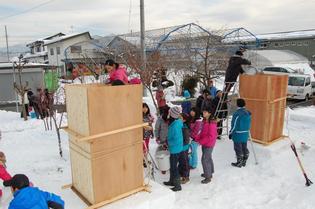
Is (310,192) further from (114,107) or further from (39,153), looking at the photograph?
(39,153)

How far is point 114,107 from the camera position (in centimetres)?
418

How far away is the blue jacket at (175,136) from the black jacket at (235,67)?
329 cm

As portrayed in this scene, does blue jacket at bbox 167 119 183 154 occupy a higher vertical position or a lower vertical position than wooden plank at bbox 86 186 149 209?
higher

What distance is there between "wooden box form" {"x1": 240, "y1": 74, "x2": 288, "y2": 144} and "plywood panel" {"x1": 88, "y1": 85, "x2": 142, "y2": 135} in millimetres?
4072

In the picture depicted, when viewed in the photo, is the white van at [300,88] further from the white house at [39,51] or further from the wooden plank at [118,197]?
the white house at [39,51]

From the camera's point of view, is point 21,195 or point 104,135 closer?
point 21,195

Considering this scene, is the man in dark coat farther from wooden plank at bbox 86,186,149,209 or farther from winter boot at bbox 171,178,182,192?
wooden plank at bbox 86,186,149,209

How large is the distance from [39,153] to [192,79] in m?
13.0

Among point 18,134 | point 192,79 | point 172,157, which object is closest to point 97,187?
point 172,157

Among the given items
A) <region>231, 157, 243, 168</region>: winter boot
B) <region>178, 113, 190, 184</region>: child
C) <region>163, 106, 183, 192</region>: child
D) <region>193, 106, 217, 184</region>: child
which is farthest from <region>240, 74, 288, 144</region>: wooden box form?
<region>163, 106, 183, 192</region>: child

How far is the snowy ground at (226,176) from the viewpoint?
17.5 feet

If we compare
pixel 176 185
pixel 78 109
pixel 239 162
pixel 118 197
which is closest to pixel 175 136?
pixel 176 185

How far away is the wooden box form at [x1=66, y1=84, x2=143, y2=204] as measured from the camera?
4.02 m

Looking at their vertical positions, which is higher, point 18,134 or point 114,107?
point 114,107
